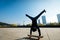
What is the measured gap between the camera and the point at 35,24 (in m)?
6.99

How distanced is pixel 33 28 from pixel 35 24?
32cm

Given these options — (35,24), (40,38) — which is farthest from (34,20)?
(40,38)

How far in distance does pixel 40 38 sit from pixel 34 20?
56.8 inches

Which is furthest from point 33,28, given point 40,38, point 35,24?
point 40,38

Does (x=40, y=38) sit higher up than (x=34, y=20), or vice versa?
(x=34, y=20)

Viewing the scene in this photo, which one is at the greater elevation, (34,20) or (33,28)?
(34,20)

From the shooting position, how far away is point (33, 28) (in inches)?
274

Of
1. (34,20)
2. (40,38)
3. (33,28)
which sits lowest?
(40,38)

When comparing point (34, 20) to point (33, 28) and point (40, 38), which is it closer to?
point (33, 28)

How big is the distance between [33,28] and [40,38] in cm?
102

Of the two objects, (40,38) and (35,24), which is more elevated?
(35,24)

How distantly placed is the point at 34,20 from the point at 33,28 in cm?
58

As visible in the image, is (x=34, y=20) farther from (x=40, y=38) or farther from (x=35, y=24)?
(x=40, y=38)

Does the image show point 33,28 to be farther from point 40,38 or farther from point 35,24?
point 40,38
